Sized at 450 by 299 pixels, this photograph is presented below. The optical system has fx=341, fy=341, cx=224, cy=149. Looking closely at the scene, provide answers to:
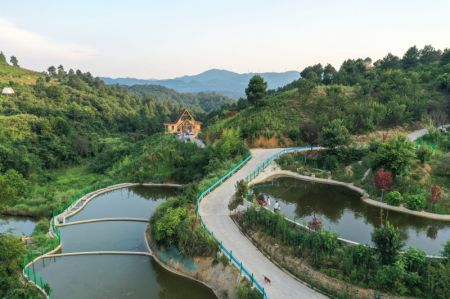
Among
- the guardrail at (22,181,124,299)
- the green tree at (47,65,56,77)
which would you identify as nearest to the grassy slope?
the guardrail at (22,181,124,299)

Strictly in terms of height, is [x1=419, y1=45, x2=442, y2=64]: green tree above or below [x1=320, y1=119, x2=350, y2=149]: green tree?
above

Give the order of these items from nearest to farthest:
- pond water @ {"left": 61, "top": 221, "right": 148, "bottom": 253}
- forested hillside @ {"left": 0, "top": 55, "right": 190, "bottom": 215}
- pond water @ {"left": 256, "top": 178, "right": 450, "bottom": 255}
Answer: pond water @ {"left": 256, "top": 178, "right": 450, "bottom": 255} → pond water @ {"left": 61, "top": 221, "right": 148, "bottom": 253} → forested hillside @ {"left": 0, "top": 55, "right": 190, "bottom": 215}

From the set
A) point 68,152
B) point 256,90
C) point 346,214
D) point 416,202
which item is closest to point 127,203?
point 346,214

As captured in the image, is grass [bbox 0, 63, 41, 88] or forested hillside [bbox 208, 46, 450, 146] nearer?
forested hillside [bbox 208, 46, 450, 146]

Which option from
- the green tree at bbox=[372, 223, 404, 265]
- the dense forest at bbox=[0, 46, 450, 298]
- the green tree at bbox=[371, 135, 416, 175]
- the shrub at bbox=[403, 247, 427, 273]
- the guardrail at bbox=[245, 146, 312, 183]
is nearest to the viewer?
the shrub at bbox=[403, 247, 427, 273]

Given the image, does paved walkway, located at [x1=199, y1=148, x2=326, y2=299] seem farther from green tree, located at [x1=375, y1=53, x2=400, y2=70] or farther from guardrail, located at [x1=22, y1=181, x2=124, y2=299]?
green tree, located at [x1=375, y1=53, x2=400, y2=70]

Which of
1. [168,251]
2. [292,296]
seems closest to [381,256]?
[292,296]
